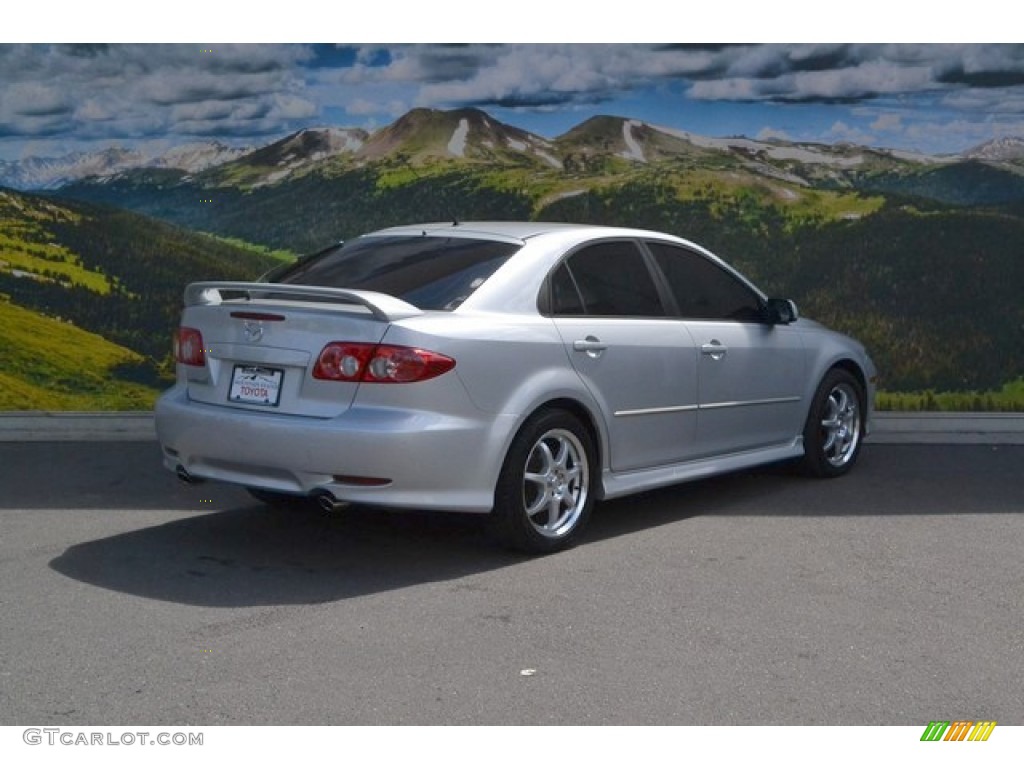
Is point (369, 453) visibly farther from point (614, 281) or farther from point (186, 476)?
point (614, 281)

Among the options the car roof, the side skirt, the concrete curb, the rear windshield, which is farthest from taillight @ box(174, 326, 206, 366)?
the concrete curb

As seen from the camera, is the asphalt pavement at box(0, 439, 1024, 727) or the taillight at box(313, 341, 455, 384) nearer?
the asphalt pavement at box(0, 439, 1024, 727)

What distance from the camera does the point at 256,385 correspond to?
664cm

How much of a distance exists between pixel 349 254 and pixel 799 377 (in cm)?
276

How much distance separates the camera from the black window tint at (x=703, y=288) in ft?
26.1

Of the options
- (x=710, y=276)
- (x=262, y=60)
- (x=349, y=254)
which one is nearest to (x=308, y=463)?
(x=349, y=254)

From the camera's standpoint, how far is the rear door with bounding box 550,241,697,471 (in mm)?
7152

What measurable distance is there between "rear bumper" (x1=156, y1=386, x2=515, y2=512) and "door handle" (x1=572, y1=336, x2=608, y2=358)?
0.62m

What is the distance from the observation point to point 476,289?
22.4 ft

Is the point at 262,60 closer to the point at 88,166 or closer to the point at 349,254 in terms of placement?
the point at 88,166

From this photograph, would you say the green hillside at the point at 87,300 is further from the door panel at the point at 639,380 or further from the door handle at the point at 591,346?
the door handle at the point at 591,346

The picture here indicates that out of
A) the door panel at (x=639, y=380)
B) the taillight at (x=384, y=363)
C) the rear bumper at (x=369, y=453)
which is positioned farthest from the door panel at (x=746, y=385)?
the taillight at (x=384, y=363)

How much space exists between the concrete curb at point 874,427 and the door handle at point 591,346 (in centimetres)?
412
